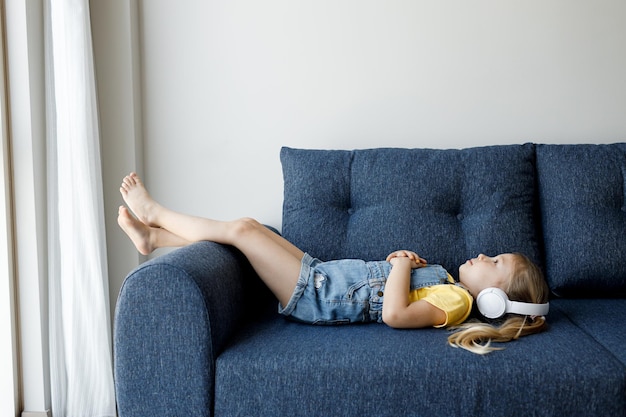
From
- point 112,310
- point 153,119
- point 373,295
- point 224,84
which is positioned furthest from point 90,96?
point 373,295

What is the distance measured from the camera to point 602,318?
6.54 ft

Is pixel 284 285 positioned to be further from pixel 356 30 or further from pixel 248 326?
pixel 356 30

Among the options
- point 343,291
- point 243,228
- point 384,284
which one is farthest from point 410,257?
point 243,228

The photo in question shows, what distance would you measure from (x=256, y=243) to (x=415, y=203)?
558 millimetres

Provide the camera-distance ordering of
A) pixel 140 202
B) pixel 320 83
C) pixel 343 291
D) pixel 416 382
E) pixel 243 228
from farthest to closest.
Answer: pixel 320 83, pixel 140 202, pixel 243 228, pixel 343 291, pixel 416 382

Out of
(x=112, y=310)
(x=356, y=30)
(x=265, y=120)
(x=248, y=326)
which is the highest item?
(x=356, y=30)

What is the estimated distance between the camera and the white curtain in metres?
2.26

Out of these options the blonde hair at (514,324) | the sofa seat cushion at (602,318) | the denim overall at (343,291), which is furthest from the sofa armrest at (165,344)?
the sofa seat cushion at (602,318)

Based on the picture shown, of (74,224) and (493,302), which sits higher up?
(74,224)

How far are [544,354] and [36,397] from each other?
1.61 meters

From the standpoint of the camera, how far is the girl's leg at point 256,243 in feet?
6.58

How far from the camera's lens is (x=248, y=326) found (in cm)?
192

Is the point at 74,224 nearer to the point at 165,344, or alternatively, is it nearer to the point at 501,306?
the point at 165,344

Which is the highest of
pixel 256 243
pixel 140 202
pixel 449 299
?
pixel 140 202
